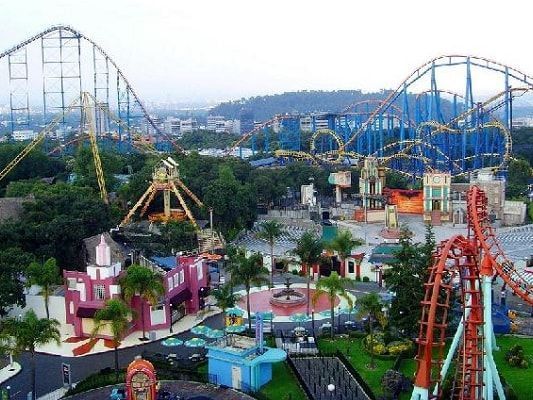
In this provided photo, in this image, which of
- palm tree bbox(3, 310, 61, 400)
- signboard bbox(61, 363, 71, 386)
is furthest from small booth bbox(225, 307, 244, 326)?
palm tree bbox(3, 310, 61, 400)

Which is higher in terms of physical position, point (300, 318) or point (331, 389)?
point (300, 318)

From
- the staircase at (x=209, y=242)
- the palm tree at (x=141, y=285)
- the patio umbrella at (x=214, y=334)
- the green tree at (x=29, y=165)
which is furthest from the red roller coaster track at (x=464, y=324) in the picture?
the green tree at (x=29, y=165)

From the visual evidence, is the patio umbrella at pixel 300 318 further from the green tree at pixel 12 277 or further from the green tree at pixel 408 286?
the green tree at pixel 12 277

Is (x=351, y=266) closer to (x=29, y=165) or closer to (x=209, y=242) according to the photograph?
(x=209, y=242)

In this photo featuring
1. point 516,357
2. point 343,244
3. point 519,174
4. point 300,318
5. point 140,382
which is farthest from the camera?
point 519,174

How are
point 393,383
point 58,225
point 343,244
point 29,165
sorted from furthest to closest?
1. point 29,165
2. point 58,225
3. point 343,244
4. point 393,383

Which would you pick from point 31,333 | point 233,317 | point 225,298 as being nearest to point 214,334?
point 225,298

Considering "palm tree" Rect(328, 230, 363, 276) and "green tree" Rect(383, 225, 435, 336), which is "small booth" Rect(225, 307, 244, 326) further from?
"green tree" Rect(383, 225, 435, 336)

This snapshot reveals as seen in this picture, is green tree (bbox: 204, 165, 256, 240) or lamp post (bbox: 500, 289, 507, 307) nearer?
lamp post (bbox: 500, 289, 507, 307)
